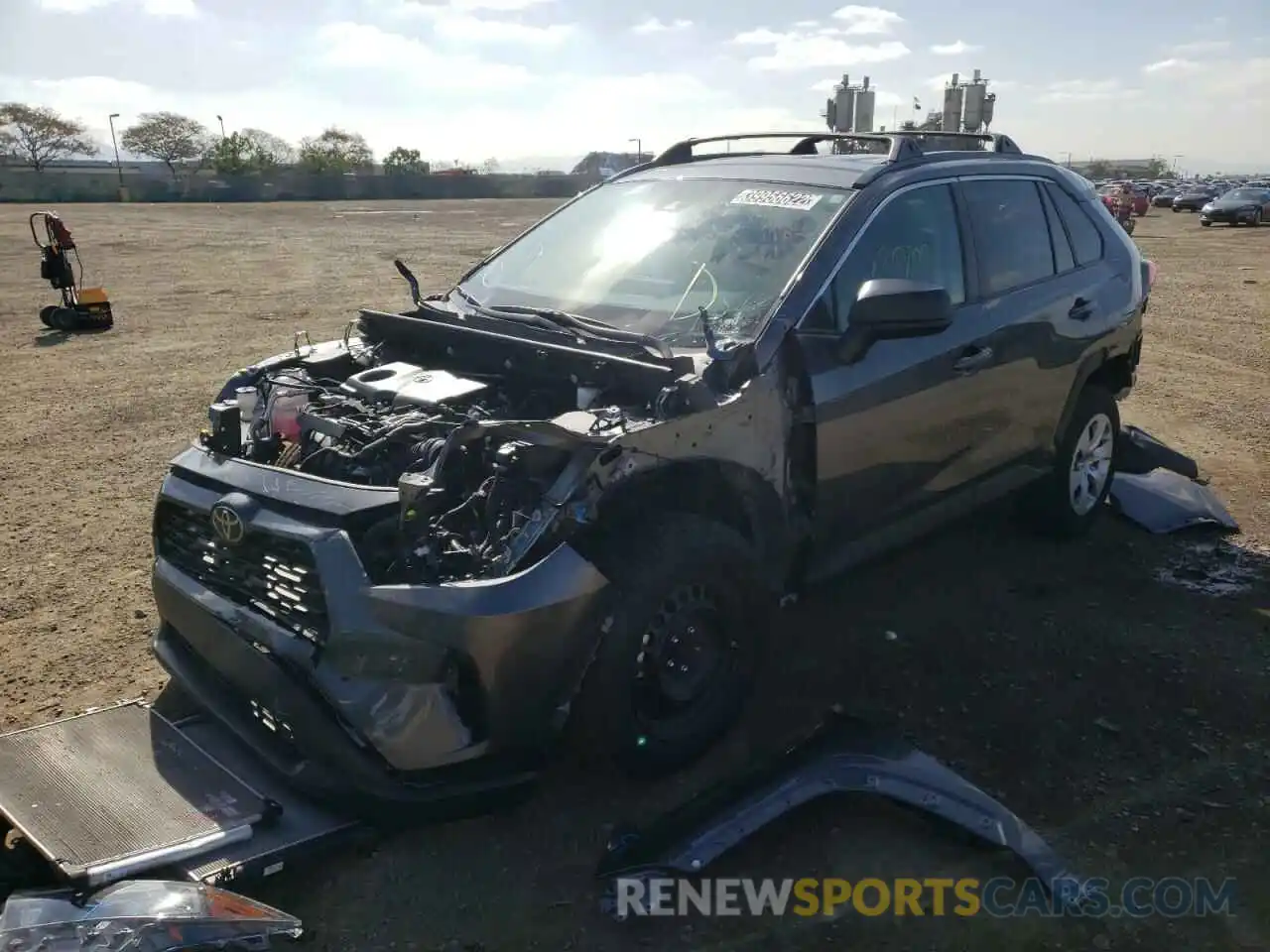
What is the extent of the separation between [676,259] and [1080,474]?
2.82 m

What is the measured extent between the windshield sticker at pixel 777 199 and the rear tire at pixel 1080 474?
2082mm

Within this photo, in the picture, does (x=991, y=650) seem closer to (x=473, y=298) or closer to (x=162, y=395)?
(x=473, y=298)

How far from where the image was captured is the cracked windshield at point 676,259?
389 cm

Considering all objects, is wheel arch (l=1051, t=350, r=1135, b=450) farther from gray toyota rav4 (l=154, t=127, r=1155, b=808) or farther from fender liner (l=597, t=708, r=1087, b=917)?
fender liner (l=597, t=708, r=1087, b=917)

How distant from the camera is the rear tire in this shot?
539 cm

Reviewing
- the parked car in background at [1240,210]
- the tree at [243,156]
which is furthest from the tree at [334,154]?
the parked car in background at [1240,210]

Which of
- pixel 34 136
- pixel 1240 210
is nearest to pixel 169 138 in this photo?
pixel 34 136

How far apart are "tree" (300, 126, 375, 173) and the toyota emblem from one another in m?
72.9

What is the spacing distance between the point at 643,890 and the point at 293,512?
4.98 ft

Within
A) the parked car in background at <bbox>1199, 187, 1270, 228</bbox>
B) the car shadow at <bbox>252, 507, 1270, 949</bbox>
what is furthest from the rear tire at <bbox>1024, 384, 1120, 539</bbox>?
the parked car in background at <bbox>1199, 187, 1270, 228</bbox>

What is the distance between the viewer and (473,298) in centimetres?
464

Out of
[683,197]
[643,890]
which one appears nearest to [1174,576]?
[683,197]

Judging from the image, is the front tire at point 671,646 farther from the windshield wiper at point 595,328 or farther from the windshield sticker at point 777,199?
the windshield sticker at point 777,199

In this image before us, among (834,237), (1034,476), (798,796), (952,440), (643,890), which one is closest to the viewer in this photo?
(643,890)
